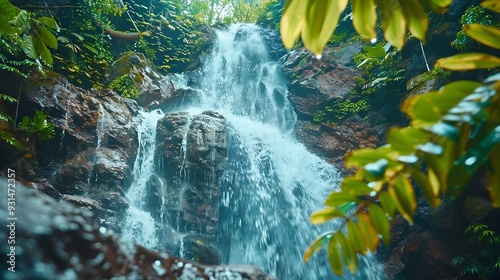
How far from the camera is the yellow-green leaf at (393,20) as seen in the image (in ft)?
2.72

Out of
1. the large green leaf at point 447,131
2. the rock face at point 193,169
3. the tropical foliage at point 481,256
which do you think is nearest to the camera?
the large green leaf at point 447,131

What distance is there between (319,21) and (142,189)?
7.45 metres

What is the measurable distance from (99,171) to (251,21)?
1669 centimetres

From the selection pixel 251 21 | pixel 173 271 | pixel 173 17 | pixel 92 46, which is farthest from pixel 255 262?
pixel 251 21

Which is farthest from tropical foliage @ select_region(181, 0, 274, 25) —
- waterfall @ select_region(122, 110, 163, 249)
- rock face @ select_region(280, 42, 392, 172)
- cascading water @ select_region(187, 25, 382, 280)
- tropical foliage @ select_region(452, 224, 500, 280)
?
tropical foliage @ select_region(452, 224, 500, 280)

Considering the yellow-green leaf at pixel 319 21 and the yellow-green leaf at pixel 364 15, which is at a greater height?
the yellow-green leaf at pixel 364 15

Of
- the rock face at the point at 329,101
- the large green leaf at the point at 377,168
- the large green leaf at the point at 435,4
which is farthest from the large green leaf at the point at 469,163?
the rock face at the point at 329,101

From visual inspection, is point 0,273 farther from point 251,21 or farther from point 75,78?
point 251,21

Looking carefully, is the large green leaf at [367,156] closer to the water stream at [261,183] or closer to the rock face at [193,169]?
the water stream at [261,183]

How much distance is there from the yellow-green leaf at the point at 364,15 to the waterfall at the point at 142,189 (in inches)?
247

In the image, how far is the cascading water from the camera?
7.41 m

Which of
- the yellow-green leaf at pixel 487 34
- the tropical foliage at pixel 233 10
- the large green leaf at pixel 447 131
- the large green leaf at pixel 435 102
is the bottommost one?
the large green leaf at pixel 447 131

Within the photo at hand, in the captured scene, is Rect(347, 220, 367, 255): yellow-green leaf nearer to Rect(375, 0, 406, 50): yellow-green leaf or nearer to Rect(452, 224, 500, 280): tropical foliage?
Rect(375, 0, 406, 50): yellow-green leaf

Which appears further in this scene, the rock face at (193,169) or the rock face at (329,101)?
the rock face at (329,101)
